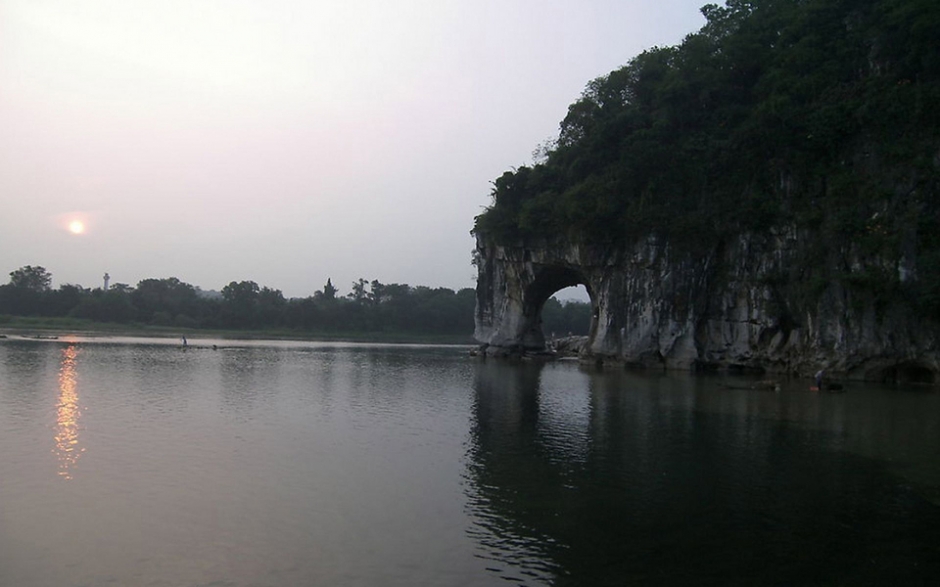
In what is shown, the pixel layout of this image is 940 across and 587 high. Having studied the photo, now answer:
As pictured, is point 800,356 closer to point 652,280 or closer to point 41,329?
point 652,280

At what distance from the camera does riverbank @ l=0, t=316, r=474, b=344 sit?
253 feet

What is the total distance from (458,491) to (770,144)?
112 ft

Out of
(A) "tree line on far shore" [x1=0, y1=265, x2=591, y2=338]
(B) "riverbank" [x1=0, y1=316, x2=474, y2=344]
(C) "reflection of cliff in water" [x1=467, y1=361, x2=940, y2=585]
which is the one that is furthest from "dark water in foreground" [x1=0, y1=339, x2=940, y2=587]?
(A) "tree line on far shore" [x1=0, y1=265, x2=591, y2=338]

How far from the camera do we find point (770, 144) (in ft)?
131

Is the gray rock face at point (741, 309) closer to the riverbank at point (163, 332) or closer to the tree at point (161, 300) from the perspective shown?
the riverbank at point (163, 332)

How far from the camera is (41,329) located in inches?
3066

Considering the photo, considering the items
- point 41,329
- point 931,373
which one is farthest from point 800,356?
point 41,329

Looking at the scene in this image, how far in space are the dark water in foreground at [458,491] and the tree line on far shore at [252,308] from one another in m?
70.1

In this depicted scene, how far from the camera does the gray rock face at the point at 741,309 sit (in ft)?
112

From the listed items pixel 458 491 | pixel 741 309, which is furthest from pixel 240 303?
pixel 458 491

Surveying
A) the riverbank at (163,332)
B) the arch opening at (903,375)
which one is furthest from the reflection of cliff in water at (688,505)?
the riverbank at (163,332)

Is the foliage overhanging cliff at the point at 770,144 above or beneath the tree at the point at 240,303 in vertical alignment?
above

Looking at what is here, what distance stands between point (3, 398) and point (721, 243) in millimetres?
36885

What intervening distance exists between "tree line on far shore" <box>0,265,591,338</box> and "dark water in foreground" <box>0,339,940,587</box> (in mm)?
70129
